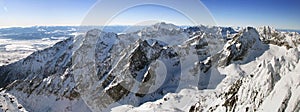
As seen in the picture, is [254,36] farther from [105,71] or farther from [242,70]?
[105,71]

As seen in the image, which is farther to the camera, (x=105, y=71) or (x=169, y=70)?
(x=105, y=71)

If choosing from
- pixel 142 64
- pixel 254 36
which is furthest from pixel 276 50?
pixel 142 64

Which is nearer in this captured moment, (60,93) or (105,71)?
(60,93)

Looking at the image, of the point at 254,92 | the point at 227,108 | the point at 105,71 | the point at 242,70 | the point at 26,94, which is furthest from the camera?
the point at 105,71

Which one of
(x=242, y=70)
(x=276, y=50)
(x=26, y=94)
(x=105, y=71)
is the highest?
(x=276, y=50)

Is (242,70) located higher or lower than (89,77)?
higher

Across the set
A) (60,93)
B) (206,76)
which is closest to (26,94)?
(60,93)

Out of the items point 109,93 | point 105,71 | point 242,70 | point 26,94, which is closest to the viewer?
point 242,70

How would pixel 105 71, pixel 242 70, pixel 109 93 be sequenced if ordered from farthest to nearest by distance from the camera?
pixel 105 71 → pixel 109 93 → pixel 242 70

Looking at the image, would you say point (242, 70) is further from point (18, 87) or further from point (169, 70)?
point (18, 87)
